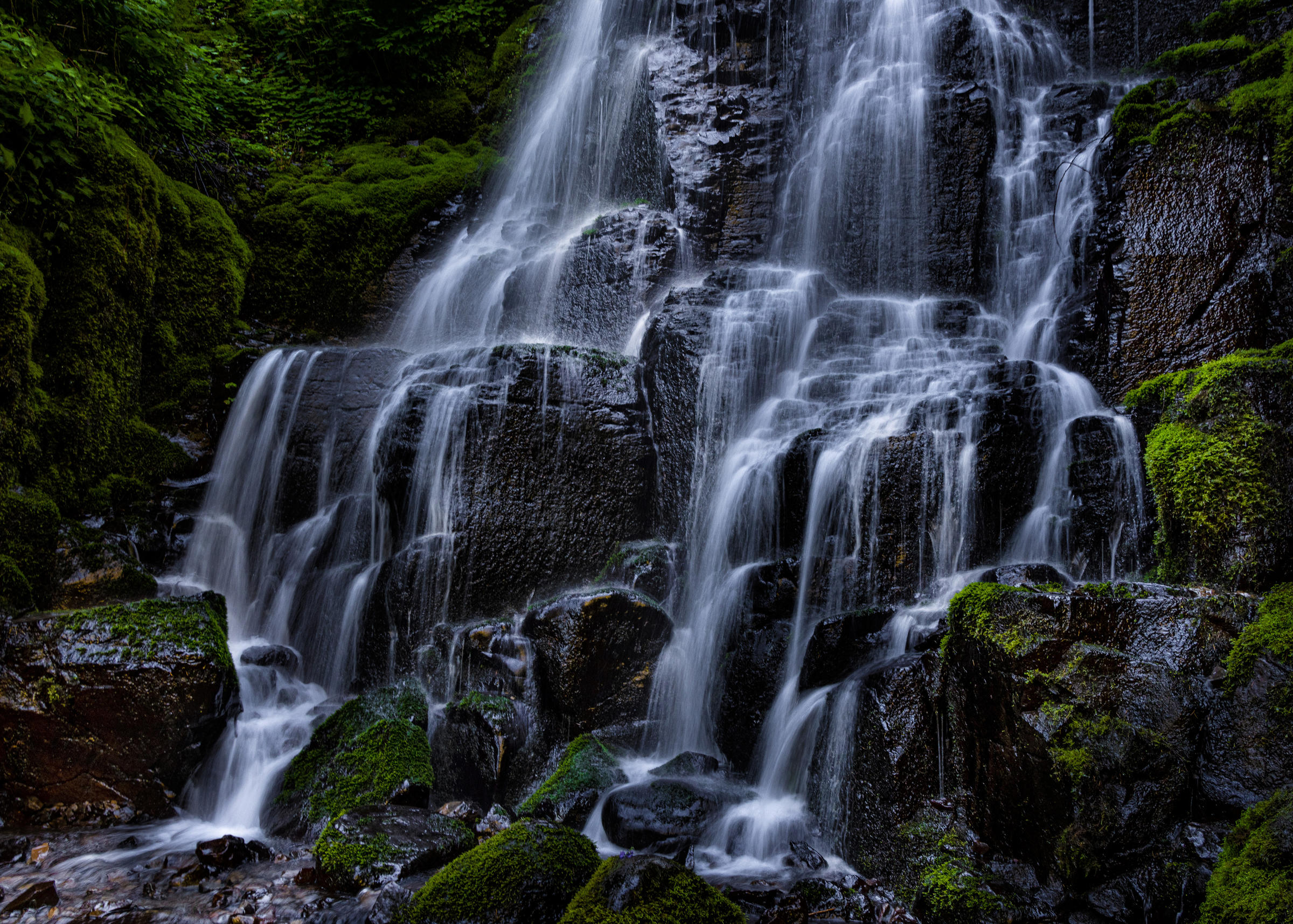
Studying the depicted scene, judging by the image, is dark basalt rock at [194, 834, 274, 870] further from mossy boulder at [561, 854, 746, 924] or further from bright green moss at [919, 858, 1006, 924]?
bright green moss at [919, 858, 1006, 924]

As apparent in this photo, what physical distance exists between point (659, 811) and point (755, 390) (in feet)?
18.0

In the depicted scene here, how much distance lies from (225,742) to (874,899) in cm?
557

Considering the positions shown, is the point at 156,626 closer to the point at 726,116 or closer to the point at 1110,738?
the point at 1110,738

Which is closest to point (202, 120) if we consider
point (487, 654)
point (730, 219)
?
point (730, 219)

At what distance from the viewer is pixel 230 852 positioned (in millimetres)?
5219

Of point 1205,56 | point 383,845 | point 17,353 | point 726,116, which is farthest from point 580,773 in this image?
point 1205,56

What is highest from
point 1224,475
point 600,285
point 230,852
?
point 600,285

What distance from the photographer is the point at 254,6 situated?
16266 mm

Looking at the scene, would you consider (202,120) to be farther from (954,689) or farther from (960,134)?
(954,689)

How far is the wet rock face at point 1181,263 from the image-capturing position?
23.6 feet

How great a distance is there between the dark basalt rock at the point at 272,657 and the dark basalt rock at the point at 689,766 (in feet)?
14.1

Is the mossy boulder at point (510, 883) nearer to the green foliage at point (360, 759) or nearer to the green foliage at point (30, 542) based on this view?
the green foliage at point (360, 759)

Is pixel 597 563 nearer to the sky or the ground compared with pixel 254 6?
nearer to the ground

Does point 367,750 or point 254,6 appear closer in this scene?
point 367,750
